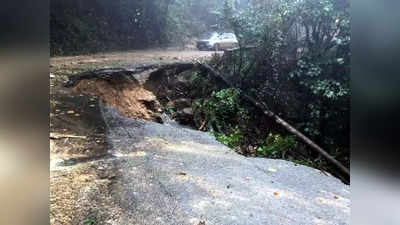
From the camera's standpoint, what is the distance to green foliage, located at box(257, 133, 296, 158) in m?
2.96

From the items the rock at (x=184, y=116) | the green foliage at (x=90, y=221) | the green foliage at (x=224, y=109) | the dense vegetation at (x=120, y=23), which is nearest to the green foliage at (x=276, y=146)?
the green foliage at (x=224, y=109)

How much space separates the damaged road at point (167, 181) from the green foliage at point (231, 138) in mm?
88

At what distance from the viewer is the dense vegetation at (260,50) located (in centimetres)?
284

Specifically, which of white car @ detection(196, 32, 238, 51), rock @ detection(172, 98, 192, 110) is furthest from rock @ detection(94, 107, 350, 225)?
white car @ detection(196, 32, 238, 51)

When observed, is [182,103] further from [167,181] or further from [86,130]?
[167,181]

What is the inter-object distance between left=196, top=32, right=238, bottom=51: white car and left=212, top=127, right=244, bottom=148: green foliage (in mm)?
745

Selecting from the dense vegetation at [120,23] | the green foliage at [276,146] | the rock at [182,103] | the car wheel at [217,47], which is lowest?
the green foliage at [276,146]

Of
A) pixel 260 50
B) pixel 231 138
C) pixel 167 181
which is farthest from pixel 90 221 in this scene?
pixel 260 50

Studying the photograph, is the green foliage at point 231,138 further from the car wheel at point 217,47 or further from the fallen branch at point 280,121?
the car wheel at point 217,47

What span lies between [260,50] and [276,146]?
0.90m

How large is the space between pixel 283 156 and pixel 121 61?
162 centimetres

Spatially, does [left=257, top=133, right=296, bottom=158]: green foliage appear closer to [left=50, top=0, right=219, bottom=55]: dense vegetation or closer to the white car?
the white car
